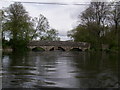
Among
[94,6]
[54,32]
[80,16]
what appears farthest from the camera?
[54,32]

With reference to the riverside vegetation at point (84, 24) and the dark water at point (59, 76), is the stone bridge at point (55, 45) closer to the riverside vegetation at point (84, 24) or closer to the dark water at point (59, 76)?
the riverside vegetation at point (84, 24)

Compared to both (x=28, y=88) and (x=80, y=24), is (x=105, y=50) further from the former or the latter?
(x=28, y=88)

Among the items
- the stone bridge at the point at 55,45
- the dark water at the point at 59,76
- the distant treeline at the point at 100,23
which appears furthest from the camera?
the stone bridge at the point at 55,45

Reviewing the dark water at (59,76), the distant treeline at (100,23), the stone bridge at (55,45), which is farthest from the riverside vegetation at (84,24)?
the dark water at (59,76)

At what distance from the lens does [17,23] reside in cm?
5559

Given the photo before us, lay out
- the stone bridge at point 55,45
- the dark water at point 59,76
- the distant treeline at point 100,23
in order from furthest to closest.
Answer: the stone bridge at point 55,45 → the distant treeline at point 100,23 → the dark water at point 59,76

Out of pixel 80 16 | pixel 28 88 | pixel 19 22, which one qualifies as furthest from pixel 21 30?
pixel 28 88

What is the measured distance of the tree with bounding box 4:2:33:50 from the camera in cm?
5512

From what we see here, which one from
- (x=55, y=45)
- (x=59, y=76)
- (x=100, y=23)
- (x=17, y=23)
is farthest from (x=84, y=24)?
(x=59, y=76)

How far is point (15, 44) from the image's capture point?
56.9m

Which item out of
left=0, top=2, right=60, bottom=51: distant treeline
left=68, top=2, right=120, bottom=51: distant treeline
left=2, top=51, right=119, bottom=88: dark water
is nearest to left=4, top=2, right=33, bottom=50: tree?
left=0, top=2, right=60, bottom=51: distant treeline

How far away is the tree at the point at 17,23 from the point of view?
5512 cm

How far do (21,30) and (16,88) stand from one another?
48850 mm

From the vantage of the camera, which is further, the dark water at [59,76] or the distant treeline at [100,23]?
the distant treeline at [100,23]
